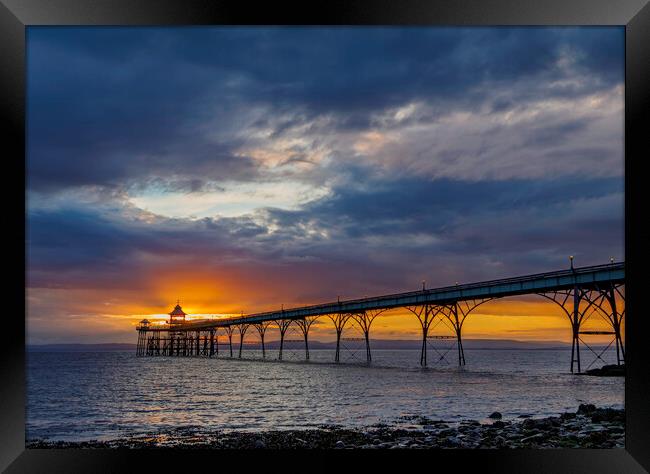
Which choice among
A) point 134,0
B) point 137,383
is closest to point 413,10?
point 134,0

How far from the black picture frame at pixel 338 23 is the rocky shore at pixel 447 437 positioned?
18.7ft

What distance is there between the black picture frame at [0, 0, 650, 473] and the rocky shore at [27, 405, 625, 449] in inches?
225

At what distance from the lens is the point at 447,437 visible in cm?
1719

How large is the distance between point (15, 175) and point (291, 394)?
28006mm

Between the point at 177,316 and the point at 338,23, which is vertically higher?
the point at 338,23

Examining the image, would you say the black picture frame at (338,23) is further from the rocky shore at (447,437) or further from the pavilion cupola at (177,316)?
the pavilion cupola at (177,316)

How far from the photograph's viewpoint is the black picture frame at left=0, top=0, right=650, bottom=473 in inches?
376

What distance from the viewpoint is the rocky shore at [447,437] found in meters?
15.8

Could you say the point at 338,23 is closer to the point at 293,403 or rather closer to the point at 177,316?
the point at 293,403

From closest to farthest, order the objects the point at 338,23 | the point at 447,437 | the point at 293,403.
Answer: the point at 338,23, the point at 447,437, the point at 293,403

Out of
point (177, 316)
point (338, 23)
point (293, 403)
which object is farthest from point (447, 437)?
point (177, 316)

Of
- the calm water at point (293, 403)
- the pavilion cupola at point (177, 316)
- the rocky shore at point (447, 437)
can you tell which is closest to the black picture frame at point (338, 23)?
the rocky shore at point (447, 437)

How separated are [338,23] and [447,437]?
444 inches

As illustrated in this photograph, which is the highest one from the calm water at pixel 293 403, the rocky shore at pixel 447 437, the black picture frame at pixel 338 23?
the black picture frame at pixel 338 23
